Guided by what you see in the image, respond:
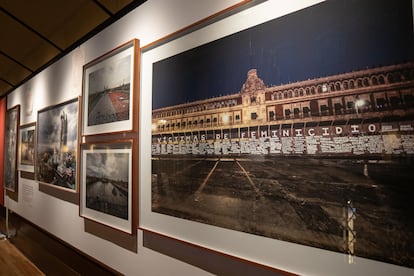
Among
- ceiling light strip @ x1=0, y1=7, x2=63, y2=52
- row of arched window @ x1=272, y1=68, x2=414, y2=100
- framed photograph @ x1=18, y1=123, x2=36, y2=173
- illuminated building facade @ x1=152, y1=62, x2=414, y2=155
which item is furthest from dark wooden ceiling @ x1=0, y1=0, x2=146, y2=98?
row of arched window @ x1=272, y1=68, x2=414, y2=100

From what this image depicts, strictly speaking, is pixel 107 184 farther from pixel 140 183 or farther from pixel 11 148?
pixel 11 148

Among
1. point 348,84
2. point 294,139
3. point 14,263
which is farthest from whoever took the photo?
point 14,263

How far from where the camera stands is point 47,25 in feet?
8.62

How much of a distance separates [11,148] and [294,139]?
196 inches

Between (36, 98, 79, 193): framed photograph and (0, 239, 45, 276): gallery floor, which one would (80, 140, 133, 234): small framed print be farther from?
(0, 239, 45, 276): gallery floor

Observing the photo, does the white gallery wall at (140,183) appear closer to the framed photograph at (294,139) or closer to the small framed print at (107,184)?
the framed photograph at (294,139)

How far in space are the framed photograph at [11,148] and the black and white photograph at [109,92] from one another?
2.69 m

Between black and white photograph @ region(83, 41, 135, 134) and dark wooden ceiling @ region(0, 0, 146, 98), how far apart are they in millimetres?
347

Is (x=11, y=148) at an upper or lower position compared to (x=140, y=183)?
upper

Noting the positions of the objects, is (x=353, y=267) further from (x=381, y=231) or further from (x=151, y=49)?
(x=151, y=49)

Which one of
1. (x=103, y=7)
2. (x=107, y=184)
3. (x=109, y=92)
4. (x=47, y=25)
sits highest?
(x=47, y=25)

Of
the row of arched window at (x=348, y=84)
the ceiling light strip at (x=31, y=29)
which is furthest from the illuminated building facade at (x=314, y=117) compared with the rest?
the ceiling light strip at (x=31, y=29)

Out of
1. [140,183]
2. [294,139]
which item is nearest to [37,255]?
[140,183]

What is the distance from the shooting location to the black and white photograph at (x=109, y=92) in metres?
1.82
